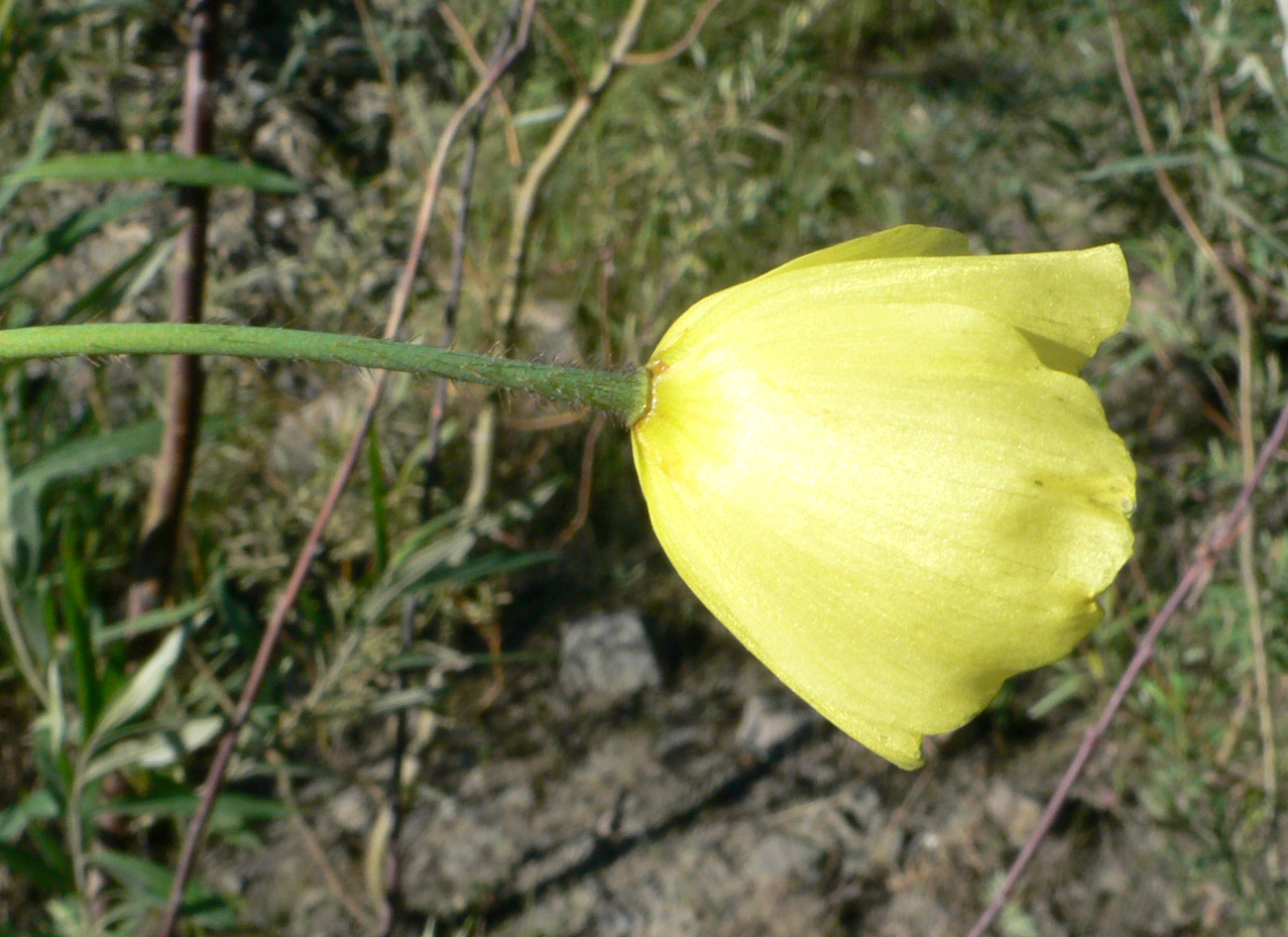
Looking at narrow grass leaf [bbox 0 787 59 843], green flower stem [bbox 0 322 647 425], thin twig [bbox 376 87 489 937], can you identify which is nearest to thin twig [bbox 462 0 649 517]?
thin twig [bbox 376 87 489 937]

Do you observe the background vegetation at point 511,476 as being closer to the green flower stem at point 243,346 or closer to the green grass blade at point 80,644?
the green grass blade at point 80,644

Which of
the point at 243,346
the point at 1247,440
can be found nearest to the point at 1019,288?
the point at 243,346

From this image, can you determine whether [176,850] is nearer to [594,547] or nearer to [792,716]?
[594,547]

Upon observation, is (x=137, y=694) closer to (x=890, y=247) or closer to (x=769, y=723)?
(x=890, y=247)

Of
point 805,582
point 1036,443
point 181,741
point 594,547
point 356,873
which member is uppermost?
point 1036,443

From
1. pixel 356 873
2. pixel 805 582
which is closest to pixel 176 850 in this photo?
pixel 356 873
